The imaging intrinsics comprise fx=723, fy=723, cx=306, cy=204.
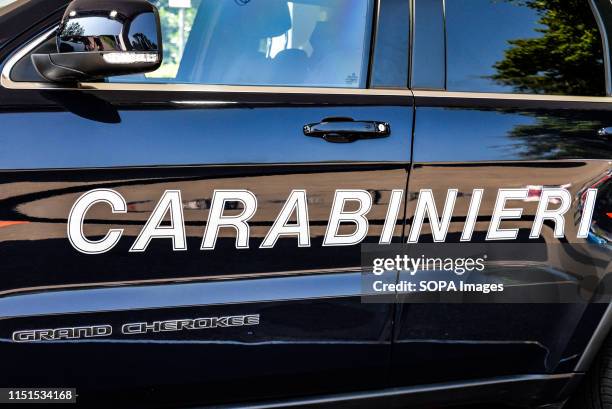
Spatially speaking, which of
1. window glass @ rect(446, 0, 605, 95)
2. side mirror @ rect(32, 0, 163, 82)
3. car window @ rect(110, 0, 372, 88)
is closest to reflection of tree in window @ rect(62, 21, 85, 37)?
side mirror @ rect(32, 0, 163, 82)

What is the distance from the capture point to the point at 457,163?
82.6 inches

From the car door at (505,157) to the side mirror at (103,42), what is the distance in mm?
801

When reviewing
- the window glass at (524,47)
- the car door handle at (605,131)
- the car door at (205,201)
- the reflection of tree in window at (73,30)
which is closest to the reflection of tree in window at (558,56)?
the window glass at (524,47)

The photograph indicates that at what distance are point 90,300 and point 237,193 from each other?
1.49 ft

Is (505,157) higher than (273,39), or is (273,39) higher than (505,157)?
(273,39)

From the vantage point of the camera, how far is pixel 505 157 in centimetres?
214

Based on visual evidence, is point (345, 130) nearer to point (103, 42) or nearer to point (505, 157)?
point (505, 157)

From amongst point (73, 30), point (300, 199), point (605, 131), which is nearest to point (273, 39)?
point (300, 199)

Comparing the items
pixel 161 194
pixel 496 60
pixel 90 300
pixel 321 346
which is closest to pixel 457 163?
pixel 496 60

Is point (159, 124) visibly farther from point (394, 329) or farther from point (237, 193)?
point (394, 329)

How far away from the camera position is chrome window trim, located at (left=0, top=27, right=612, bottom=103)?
5.91 ft

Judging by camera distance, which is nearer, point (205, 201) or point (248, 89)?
point (205, 201)

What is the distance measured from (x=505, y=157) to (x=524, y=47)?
0.42m

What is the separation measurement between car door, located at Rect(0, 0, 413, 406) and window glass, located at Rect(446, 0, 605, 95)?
21 cm
